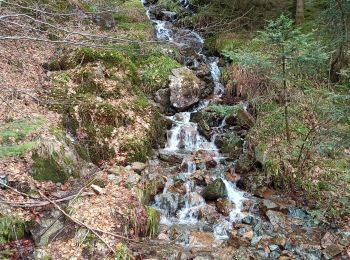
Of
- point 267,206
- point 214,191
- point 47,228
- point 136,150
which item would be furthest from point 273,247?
point 47,228

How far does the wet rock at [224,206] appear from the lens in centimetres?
681

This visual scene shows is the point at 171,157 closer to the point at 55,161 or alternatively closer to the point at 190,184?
the point at 190,184

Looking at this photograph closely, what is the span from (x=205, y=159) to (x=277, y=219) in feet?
8.00

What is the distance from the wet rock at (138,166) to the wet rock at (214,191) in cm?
146

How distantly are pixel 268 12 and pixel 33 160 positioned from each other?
11769mm

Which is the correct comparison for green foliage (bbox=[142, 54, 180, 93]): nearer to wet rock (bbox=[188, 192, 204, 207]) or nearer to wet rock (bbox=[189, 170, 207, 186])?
wet rock (bbox=[189, 170, 207, 186])

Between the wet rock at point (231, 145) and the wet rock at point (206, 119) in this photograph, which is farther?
the wet rock at point (206, 119)

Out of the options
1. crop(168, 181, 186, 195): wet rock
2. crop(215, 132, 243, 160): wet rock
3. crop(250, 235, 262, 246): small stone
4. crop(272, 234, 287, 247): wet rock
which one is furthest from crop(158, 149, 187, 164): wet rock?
crop(272, 234, 287, 247): wet rock

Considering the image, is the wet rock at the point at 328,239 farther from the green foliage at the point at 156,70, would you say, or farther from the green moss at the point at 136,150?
the green foliage at the point at 156,70

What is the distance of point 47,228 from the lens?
16.8ft

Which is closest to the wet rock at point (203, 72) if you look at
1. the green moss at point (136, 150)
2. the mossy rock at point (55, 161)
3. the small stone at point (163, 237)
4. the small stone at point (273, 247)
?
the green moss at point (136, 150)

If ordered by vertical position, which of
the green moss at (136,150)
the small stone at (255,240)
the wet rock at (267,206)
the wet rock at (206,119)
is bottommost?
the small stone at (255,240)

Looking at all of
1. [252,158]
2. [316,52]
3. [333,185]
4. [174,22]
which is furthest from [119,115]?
[174,22]

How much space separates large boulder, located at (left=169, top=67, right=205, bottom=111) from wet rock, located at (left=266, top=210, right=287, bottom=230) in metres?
4.49
